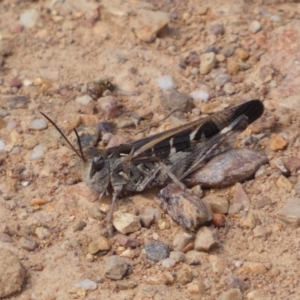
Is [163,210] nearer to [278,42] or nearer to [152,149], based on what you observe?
[152,149]

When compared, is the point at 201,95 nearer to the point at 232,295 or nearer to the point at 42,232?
the point at 42,232

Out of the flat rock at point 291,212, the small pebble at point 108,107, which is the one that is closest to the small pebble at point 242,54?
the small pebble at point 108,107

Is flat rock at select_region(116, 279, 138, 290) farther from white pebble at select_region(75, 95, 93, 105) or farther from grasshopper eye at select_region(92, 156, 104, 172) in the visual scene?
white pebble at select_region(75, 95, 93, 105)

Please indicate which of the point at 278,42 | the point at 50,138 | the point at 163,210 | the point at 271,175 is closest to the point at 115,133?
the point at 50,138

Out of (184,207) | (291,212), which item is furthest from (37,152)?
(291,212)

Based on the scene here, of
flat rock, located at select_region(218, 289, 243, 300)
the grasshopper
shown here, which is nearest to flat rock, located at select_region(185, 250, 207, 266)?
flat rock, located at select_region(218, 289, 243, 300)

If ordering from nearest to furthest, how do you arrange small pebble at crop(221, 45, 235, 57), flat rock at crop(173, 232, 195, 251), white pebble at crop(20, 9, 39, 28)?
flat rock at crop(173, 232, 195, 251), small pebble at crop(221, 45, 235, 57), white pebble at crop(20, 9, 39, 28)
